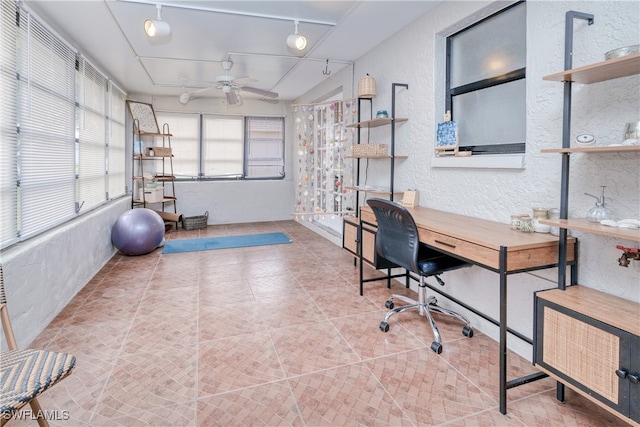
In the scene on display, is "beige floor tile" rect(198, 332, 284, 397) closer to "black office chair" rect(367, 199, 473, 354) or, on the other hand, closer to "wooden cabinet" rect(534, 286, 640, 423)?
"black office chair" rect(367, 199, 473, 354)


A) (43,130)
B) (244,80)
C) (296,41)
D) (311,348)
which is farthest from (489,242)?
(244,80)

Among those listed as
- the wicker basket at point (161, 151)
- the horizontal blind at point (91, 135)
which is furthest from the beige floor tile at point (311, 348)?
the wicker basket at point (161, 151)

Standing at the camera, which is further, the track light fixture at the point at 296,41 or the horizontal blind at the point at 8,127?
the track light fixture at the point at 296,41

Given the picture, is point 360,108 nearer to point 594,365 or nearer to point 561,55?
point 561,55

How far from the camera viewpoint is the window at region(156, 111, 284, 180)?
754cm

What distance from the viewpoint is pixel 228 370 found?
7.55 feet

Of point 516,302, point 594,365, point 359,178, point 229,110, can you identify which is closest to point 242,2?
point 359,178

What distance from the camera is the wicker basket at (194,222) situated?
7137mm

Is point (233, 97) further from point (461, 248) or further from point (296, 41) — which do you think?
point (461, 248)

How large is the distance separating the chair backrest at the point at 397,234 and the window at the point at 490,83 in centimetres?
95

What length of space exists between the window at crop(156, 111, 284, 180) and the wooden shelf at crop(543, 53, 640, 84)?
6728 millimetres

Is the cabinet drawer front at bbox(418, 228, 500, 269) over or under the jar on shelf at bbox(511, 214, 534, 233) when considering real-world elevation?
under

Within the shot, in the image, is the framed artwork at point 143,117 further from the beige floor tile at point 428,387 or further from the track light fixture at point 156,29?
the beige floor tile at point 428,387

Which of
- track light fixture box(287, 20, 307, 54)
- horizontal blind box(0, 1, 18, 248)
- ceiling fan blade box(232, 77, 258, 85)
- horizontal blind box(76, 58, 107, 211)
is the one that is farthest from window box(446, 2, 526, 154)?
horizontal blind box(76, 58, 107, 211)
